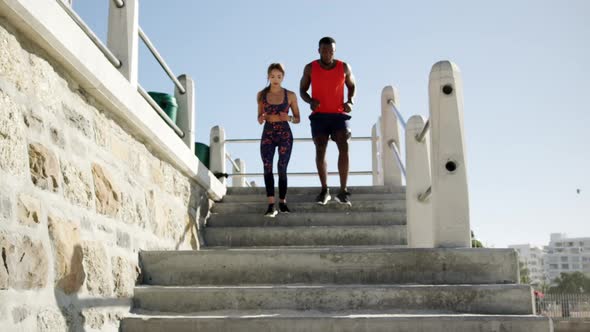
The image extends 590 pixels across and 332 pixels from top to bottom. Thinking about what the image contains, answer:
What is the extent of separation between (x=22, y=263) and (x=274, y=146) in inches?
145

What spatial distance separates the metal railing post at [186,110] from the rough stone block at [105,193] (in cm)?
225

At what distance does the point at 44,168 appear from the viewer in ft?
9.18

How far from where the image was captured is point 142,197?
416 centimetres

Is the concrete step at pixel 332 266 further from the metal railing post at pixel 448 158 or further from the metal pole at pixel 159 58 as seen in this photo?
the metal pole at pixel 159 58

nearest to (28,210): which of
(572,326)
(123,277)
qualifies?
(123,277)

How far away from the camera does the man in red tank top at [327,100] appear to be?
6148mm

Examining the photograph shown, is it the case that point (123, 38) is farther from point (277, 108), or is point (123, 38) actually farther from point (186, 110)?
point (277, 108)

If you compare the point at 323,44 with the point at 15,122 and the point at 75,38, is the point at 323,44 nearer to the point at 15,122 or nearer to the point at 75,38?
the point at 75,38

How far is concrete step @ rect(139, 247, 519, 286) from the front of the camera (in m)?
3.70

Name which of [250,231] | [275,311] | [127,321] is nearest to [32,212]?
[127,321]

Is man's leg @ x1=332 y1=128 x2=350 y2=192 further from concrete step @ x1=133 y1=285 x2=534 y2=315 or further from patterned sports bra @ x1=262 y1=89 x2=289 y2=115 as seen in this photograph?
concrete step @ x1=133 y1=285 x2=534 y2=315

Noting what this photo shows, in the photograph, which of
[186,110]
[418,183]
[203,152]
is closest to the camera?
[418,183]

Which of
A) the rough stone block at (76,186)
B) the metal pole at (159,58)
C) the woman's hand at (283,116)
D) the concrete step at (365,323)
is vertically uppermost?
the metal pole at (159,58)

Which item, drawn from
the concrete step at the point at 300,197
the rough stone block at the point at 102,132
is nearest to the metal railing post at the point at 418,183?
the concrete step at the point at 300,197
